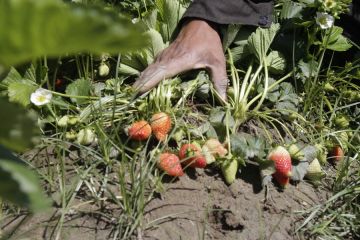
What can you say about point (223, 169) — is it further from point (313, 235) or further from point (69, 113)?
point (69, 113)

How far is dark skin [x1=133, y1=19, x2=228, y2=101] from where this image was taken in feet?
5.67

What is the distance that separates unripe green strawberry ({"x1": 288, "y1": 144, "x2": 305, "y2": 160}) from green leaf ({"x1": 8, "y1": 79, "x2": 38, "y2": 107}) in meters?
0.77

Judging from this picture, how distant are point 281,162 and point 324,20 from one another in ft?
1.98

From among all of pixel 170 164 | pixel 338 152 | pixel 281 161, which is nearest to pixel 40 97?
pixel 170 164

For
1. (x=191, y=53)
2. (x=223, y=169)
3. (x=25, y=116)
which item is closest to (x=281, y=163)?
(x=223, y=169)

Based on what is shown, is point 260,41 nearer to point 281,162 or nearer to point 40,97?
point 281,162

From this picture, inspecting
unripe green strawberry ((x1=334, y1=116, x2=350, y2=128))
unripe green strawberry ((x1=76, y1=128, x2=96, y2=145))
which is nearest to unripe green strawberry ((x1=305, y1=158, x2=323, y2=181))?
unripe green strawberry ((x1=334, y1=116, x2=350, y2=128))

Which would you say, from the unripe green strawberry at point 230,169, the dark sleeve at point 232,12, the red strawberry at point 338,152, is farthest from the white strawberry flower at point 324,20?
the unripe green strawberry at point 230,169

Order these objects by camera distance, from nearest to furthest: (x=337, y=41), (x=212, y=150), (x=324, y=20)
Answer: (x=212, y=150)
(x=324, y=20)
(x=337, y=41)

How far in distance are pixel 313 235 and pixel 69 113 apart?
0.81m

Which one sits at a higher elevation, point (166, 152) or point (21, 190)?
point (21, 190)

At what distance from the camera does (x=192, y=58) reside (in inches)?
70.3

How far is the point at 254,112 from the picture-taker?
172 centimetres

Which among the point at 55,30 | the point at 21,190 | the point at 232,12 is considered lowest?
the point at 232,12
